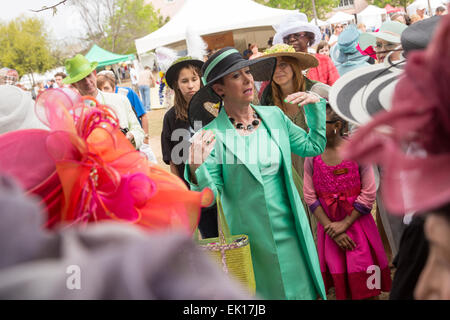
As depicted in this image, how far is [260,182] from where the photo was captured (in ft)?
10.1

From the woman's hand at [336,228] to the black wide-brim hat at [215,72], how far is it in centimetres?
124

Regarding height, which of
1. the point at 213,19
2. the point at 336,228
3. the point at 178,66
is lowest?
the point at 336,228

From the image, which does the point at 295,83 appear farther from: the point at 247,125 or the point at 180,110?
the point at 247,125

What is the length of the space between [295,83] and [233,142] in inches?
61.9

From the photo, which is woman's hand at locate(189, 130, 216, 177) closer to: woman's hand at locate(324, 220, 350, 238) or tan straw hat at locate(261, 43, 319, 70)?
woman's hand at locate(324, 220, 350, 238)

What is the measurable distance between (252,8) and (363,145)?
12961 mm

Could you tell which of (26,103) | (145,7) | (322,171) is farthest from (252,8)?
(145,7)

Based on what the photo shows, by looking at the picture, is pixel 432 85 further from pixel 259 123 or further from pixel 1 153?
pixel 259 123

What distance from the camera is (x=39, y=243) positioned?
67cm

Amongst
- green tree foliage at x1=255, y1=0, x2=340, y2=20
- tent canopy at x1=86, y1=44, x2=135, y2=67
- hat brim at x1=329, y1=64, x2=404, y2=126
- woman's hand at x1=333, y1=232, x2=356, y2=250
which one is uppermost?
green tree foliage at x1=255, y1=0, x2=340, y2=20

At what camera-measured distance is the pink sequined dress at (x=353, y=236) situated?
149 inches

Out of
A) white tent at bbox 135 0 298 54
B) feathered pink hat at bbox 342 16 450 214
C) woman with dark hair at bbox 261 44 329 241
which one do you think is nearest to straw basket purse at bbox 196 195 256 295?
woman with dark hair at bbox 261 44 329 241

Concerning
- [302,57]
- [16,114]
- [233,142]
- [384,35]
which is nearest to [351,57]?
[384,35]

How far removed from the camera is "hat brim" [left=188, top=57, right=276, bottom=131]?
11.0 feet
